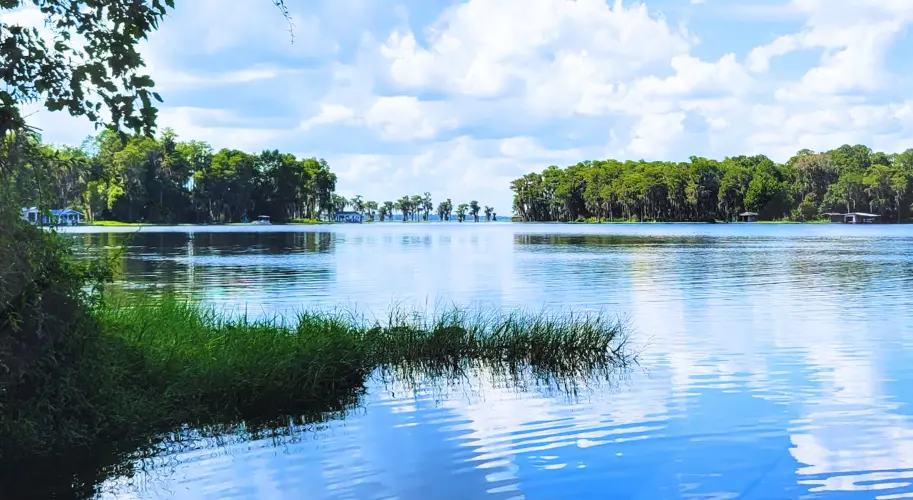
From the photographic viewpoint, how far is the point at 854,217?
554 ft

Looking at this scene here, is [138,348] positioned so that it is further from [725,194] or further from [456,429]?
[725,194]

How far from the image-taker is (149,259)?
4953 centimetres

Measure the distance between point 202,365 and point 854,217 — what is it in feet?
578

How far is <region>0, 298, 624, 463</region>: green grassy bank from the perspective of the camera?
30.9ft

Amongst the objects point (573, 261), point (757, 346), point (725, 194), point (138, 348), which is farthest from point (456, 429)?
point (725, 194)

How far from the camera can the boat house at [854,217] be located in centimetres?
16838

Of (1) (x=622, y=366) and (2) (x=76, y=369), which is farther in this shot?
(1) (x=622, y=366)

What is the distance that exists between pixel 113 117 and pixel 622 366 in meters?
11.2

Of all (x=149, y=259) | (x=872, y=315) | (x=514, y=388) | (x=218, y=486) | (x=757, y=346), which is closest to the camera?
(x=218, y=486)

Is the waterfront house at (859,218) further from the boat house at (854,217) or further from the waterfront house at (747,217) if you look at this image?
the waterfront house at (747,217)

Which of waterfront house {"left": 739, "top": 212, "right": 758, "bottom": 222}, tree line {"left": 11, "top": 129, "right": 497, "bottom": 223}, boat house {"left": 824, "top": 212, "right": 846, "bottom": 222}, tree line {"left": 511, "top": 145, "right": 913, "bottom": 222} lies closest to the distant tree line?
tree line {"left": 11, "top": 129, "right": 497, "bottom": 223}

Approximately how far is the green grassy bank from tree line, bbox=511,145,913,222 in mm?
162606

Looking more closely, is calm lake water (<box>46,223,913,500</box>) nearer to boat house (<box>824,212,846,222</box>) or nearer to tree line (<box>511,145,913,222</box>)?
tree line (<box>511,145,913,222</box>)

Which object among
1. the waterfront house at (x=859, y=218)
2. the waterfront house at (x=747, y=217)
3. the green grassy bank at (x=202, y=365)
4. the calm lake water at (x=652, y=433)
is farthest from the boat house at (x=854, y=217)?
the green grassy bank at (x=202, y=365)
